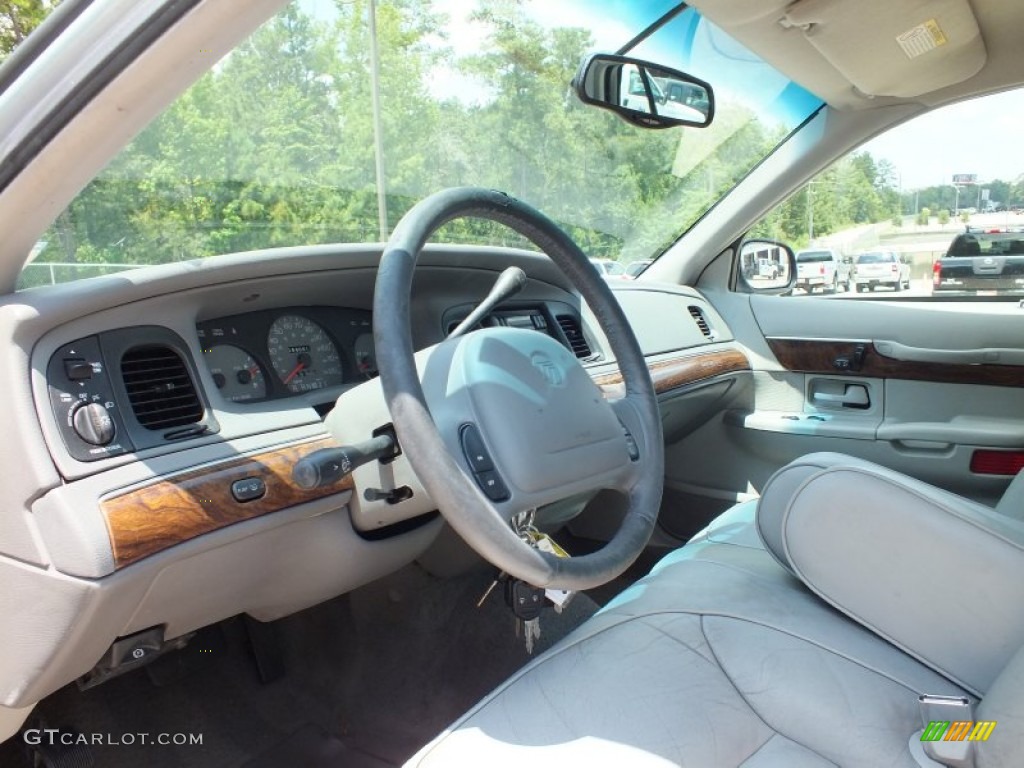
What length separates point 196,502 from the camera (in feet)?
4.53

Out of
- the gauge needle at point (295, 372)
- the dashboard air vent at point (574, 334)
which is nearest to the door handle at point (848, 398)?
the dashboard air vent at point (574, 334)

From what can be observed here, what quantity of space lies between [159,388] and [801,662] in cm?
117

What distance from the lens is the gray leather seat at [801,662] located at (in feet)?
3.57

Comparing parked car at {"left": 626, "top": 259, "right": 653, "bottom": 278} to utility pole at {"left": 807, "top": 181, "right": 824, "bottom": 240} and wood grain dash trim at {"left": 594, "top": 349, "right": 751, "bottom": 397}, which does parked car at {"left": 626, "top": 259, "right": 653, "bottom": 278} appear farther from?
utility pole at {"left": 807, "top": 181, "right": 824, "bottom": 240}

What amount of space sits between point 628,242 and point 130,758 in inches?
88.6

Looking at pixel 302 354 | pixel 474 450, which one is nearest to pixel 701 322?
pixel 302 354

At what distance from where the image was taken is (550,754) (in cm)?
110

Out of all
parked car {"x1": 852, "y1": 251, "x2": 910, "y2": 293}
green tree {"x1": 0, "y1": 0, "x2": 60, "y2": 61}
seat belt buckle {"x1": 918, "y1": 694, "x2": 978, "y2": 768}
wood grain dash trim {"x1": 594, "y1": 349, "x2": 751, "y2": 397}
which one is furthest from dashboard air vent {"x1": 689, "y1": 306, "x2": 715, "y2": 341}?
green tree {"x1": 0, "y1": 0, "x2": 60, "y2": 61}

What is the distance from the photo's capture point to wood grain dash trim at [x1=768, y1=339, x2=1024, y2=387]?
255 centimetres

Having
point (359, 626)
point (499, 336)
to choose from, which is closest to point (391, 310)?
point (499, 336)

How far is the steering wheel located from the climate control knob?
504mm

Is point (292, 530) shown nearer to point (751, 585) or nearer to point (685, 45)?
point (751, 585)

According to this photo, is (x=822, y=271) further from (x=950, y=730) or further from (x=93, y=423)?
(x=93, y=423)

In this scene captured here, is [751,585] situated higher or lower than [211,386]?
lower
